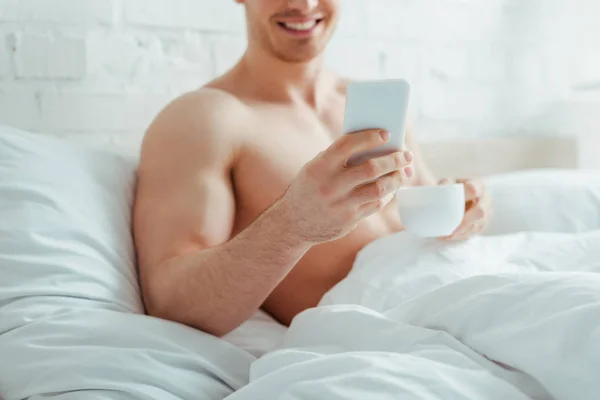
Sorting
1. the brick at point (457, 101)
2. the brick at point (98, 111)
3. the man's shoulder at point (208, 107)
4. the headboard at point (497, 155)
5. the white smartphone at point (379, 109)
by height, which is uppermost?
the white smartphone at point (379, 109)

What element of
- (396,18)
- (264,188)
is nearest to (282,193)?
(264,188)

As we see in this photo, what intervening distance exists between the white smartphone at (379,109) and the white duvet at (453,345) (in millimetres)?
180

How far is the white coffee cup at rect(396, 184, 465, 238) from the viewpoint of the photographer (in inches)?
37.5

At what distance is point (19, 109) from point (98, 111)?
5.6 inches

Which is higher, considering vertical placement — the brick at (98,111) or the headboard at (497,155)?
the brick at (98,111)

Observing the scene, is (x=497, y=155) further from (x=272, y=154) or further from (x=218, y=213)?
(x=218, y=213)

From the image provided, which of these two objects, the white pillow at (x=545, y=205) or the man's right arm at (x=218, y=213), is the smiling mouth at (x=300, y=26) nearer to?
the man's right arm at (x=218, y=213)

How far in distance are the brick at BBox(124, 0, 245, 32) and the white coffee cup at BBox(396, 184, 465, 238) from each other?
2.20 feet

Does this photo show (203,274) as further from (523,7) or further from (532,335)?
(523,7)

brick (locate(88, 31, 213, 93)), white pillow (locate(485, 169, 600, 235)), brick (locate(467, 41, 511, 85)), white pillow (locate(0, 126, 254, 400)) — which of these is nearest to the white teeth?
brick (locate(88, 31, 213, 93))

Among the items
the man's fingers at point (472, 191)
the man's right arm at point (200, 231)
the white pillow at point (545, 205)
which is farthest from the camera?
the white pillow at point (545, 205)

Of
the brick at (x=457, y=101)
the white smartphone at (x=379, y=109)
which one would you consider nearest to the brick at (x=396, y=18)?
the brick at (x=457, y=101)

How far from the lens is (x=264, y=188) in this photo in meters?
1.09

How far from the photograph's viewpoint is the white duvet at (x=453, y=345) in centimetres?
62
